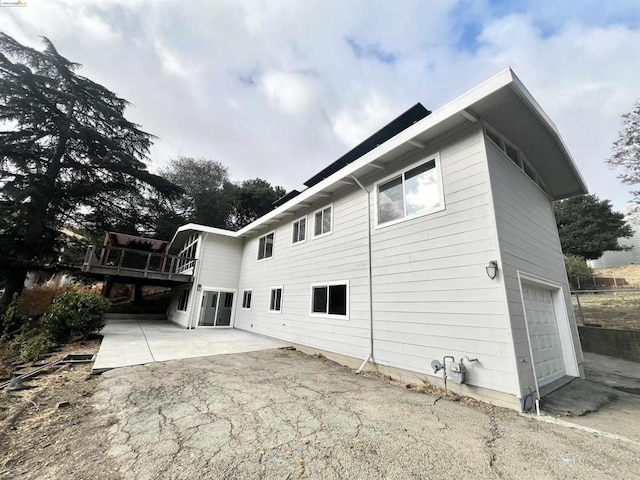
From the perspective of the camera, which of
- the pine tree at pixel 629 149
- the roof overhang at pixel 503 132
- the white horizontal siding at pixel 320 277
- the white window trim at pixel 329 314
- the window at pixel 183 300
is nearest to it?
the roof overhang at pixel 503 132

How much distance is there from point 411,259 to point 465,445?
3.06m

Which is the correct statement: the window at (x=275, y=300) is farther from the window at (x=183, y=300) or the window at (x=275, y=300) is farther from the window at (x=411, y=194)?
the window at (x=183, y=300)

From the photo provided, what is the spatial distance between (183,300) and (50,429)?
483 inches

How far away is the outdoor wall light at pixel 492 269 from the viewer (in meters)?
3.88

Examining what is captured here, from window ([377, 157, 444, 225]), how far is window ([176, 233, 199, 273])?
10.6 m

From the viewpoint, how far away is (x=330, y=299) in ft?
23.0

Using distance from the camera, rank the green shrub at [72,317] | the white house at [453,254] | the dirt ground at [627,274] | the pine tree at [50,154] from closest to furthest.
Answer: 1. the white house at [453,254]
2. the green shrub at [72,317]
3. the pine tree at [50,154]
4. the dirt ground at [627,274]

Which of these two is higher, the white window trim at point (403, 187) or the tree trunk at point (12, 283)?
the white window trim at point (403, 187)

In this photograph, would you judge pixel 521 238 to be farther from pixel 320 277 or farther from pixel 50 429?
pixel 50 429

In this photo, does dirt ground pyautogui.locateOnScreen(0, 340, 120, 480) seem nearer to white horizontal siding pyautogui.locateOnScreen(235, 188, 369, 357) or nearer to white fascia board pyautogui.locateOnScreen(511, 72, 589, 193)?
white horizontal siding pyautogui.locateOnScreen(235, 188, 369, 357)

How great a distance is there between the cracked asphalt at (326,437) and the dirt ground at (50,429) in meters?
0.18

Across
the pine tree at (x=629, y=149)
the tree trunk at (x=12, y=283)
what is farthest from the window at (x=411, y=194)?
the tree trunk at (x=12, y=283)

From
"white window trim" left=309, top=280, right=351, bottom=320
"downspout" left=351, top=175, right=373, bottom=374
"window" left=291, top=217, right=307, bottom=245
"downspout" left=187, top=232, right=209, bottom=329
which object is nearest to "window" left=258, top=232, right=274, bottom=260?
"window" left=291, top=217, right=307, bottom=245

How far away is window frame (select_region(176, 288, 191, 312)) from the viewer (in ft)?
42.9
